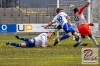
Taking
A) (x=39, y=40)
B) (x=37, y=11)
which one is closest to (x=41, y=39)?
(x=39, y=40)

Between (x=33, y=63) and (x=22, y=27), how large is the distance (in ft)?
69.5

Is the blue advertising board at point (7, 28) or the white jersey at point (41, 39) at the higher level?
the white jersey at point (41, 39)

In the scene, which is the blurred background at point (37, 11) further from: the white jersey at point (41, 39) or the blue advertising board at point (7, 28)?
the white jersey at point (41, 39)

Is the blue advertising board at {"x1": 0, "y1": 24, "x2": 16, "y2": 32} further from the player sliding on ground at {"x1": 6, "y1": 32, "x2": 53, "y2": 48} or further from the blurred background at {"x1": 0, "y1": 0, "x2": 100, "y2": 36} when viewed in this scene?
the player sliding on ground at {"x1": 6, "y1": 32, "x2": 53, "y2": 48}

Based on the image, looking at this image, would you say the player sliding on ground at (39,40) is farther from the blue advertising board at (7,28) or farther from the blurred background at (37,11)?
the blue advertising board at (7,28)

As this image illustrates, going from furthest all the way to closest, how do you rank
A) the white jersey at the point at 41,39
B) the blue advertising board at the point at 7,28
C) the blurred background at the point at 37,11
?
the blue advertising board at the point at 7,28
the blurred background at the point at 37,11
the white jersey at the point at 41,39

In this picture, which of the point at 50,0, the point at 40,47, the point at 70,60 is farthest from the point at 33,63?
the point at 50,0

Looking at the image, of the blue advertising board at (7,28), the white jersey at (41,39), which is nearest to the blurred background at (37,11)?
the blue advertising board at (7,28)

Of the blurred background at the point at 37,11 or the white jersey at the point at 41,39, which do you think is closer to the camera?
the white jersey at the point at 41,39

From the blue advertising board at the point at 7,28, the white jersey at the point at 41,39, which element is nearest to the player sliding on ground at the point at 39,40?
the white jersey at the point at 41,39

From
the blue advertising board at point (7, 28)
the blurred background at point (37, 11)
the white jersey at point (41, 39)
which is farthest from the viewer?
the blue advertising board at point (7, 28)

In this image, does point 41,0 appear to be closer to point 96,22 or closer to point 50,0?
point 50,0

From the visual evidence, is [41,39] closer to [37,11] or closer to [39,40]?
[39,40]

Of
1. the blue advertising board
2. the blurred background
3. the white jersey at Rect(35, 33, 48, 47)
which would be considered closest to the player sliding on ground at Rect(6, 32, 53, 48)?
the white jersey at Rect(35, 33, 48, 47)
